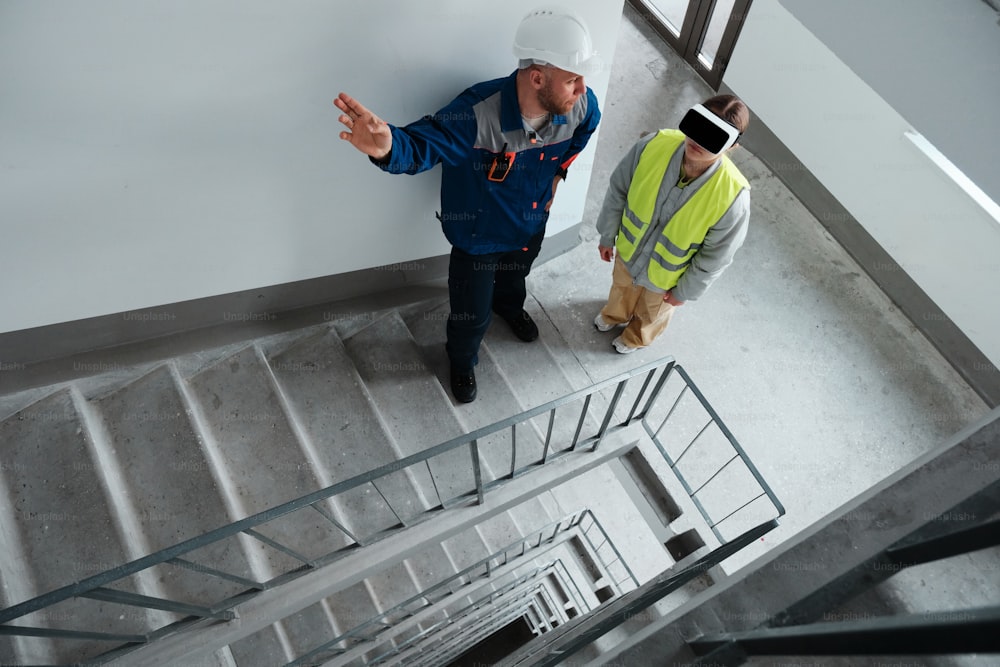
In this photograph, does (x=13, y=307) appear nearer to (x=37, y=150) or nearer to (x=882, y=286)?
(x=37, y=150)

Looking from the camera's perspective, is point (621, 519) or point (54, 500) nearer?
point (54, 500)

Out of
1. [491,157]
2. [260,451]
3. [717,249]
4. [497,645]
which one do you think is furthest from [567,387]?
[497,645]

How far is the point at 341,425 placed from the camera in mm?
3738

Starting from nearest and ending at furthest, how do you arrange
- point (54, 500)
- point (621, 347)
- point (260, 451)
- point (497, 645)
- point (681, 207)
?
point (54, 500) < point (681, 207) < point (260, 451) < point (621, 347) < point (497, 645)

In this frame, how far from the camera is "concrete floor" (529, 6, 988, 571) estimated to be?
4203mm

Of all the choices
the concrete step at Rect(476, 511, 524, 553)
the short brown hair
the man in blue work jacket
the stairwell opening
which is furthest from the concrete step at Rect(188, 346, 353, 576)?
the stairwell opening

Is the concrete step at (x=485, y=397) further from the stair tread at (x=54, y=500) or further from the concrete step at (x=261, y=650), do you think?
the stair tread at (x=54, y=500)

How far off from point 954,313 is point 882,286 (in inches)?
20.7

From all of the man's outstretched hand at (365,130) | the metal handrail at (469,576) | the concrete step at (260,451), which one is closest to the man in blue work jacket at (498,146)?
the man's outstretched hand at (365,130)

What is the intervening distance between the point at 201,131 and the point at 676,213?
2.13 metres

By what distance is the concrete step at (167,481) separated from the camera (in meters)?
3.07

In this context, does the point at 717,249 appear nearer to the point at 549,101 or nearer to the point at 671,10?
the point at 549,101

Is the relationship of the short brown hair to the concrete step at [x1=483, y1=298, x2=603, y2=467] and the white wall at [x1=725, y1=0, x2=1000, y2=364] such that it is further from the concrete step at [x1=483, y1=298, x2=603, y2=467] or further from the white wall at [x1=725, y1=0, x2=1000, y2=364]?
the concrete step at [x1=483, y1=298, x2=603, y2=467]

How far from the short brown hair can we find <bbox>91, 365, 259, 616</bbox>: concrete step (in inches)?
114
